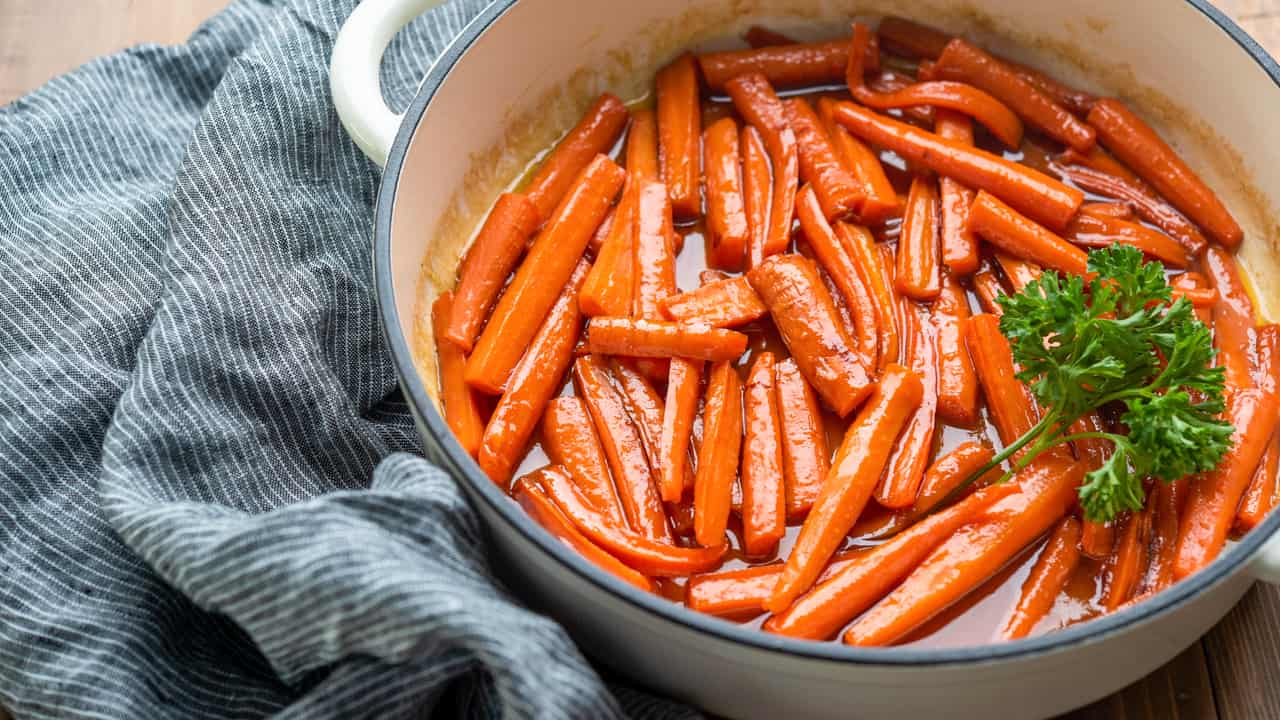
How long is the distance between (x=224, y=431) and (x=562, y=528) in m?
0.60

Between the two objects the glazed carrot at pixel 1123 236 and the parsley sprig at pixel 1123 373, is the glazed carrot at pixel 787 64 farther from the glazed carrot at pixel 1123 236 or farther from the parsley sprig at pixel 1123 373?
the parsley sprig at pixel 1123 373

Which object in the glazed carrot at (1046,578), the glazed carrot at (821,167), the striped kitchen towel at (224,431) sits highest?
the glazed carrot at (821,167)

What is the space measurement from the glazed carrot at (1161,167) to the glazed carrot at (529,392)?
3.58ft

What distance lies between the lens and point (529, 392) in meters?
2.06

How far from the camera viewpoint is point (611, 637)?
179 centimetres

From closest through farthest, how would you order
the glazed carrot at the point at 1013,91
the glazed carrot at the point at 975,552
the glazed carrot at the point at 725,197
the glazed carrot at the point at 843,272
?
the glazed carrot at the point at 975,552 → the glazed carrot at the point at 843,272 → the glazed carrot at the point at 725,197 → the glazed carrot at the point at 1013,91

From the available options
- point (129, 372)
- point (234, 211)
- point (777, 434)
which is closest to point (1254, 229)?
point (777, 434)

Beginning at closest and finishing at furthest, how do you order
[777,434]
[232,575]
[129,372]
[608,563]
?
1. [232,575]
2. [608,563]
3. [777,434]
4. [129,372]

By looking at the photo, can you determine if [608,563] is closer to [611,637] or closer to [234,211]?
[611,637]

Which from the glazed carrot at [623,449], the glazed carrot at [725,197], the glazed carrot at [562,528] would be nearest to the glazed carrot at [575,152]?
the glazed carrot at [725,197]

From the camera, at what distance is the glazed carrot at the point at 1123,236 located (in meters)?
2.24

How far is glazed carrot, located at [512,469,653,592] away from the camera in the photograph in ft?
6.14

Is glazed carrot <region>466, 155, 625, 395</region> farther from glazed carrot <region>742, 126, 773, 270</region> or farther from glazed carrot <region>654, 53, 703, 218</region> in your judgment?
glazed carrot <region>742, 126, 773, 270</region>

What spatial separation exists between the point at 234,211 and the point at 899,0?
1355 millimetres
